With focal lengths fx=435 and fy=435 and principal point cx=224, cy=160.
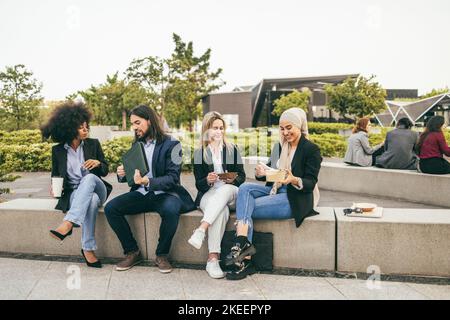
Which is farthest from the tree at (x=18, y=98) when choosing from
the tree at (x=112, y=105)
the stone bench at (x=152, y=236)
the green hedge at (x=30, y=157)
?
the stone bench at (x=152, y=236)

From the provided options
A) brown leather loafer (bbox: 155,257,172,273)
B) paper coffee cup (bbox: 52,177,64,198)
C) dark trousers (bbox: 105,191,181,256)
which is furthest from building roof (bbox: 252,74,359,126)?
paper coffee cup (bbox: 52,177,64,198)

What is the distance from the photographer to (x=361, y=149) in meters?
8.74

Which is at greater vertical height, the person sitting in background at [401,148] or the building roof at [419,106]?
the building roof at [419,106]

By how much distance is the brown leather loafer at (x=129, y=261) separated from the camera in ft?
14.0

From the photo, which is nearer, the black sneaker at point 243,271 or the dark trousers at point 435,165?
the black sneaker at point 243,271

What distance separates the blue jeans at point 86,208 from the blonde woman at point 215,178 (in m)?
1.06

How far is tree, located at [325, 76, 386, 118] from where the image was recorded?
118ft

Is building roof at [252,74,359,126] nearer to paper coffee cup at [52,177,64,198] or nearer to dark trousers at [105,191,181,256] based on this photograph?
dark trousers at [105,191,181,256]

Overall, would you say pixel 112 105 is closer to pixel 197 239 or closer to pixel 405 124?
pixel 405 124

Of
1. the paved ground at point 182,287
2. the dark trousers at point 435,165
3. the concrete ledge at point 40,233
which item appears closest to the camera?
the paved ground at point 182,287

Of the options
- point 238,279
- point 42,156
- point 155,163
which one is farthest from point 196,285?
point 42,156

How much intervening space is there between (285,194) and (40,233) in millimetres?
2752

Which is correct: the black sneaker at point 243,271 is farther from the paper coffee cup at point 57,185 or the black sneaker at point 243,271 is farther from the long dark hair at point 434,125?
the long dark hair at point 434,125

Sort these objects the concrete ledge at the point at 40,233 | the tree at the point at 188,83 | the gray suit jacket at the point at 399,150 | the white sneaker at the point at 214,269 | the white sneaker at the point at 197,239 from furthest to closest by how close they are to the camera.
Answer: the tree at the point at 188,83 → the gray suit jacket at the point at 399,150 → the concrete ledge at the point at 40,233 → the white sneaker at the point at 214,269 → the white sneaker at the point at 197,239
